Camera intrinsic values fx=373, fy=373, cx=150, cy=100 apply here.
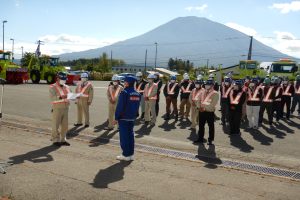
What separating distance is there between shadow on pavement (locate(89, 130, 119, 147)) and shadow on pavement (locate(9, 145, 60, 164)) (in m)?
1.28

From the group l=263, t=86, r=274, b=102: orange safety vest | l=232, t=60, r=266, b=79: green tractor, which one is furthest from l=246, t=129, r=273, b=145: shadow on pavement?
l=232, t=60, r=266, b=79: green tractor

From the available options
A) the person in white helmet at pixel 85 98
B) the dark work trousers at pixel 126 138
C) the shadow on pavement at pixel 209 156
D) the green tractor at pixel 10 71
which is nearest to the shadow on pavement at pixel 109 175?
the dark work trousers at pixel 126 138

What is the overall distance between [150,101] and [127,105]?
5456 mm

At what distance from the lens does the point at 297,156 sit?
9.62m

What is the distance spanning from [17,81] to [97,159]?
26962mm

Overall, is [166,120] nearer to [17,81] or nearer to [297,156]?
[297,156]

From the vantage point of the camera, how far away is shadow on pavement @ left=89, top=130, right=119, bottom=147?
10.1 metres

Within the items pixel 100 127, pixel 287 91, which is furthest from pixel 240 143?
pixel 287 91

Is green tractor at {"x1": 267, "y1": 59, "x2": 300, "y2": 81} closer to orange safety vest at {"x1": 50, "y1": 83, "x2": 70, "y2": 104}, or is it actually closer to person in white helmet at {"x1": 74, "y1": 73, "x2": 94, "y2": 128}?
person in white helmet at {"x1": 74, "y1": 73, "x2": 94, "y2": 128}

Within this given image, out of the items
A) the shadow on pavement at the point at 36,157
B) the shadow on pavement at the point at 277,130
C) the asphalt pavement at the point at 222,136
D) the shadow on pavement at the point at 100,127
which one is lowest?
the shadow on pavement at the point at 36,157

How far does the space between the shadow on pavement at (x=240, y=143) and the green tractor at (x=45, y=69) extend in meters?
26.5

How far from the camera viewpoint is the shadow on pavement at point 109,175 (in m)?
6.67

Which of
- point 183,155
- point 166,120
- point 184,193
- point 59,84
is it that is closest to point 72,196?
point 184,193

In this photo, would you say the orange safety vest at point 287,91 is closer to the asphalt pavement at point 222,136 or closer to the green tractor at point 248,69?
the asphalt pavement at point 222,136
